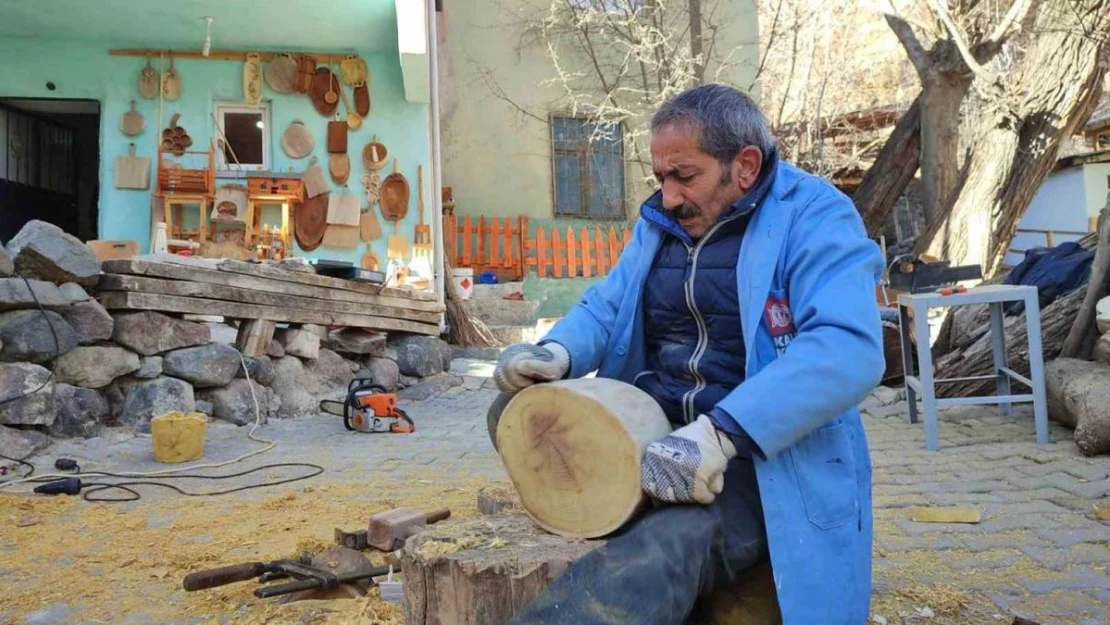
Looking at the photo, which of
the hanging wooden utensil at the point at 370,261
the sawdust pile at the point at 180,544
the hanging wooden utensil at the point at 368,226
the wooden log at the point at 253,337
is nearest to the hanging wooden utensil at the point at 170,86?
the hanging wooden utensil at the point at 368,226

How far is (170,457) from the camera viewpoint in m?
5.17

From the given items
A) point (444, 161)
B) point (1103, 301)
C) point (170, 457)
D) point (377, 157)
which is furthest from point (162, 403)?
point (444, 161)

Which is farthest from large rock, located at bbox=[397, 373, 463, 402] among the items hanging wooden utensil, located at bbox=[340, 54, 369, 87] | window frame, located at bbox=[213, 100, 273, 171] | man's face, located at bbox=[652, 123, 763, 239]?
man's face, located at bbox=[652, 123, 763, 239]

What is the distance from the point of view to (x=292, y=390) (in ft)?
23.2

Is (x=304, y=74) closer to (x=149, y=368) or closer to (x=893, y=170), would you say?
(x=149, y=368)

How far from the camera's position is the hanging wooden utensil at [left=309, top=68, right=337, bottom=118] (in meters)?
9.59

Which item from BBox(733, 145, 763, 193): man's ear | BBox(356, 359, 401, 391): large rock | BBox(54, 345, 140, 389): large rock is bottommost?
BBox(356, 359, 401, 391): large rock

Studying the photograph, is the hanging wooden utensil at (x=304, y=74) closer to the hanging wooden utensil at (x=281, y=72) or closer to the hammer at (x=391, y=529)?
the hanging wooden utensil at (x=281, y=72)

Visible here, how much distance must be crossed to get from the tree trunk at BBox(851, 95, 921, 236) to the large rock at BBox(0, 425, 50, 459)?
8940mm

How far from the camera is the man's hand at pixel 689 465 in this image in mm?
1725

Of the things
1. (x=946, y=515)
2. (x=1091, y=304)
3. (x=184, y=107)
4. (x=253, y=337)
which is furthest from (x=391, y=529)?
(x=184, y=107)

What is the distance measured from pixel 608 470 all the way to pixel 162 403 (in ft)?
16.1

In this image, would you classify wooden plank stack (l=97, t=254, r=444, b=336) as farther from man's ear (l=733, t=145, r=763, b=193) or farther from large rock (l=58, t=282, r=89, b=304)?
man's ear (l=733, t=145, r=763, b=193)

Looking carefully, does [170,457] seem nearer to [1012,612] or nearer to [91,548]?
[91,548]
